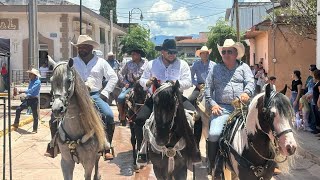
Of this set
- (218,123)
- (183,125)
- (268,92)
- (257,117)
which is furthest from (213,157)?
(268,92)

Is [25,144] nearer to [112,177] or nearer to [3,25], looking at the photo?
[112,177]

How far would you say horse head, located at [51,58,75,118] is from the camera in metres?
5.46

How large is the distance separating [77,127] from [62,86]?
29.4 inches

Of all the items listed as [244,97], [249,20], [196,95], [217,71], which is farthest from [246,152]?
[249,20]

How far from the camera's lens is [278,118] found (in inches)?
179

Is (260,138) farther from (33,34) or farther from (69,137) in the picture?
(33,34)

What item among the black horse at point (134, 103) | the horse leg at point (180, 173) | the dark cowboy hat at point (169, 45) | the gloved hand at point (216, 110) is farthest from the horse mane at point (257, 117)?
the black horse at point (134, 103)

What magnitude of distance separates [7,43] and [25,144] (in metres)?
5.76

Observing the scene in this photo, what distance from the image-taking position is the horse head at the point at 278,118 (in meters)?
4.40

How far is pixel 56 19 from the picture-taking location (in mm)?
32375

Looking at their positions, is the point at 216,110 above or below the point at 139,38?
below

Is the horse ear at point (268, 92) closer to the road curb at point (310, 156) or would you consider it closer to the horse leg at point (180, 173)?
the horse leg at point (180, 173)

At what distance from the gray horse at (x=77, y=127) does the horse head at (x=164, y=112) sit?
114 cm

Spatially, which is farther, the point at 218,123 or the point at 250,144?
the point at 218,123
